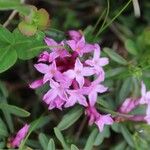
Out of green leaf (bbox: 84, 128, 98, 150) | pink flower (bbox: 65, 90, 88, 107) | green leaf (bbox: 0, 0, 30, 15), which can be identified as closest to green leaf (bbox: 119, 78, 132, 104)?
green leaf (bbox: 84, 128, 98, 150)

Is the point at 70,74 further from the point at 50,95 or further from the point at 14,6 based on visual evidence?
the point at 14,6

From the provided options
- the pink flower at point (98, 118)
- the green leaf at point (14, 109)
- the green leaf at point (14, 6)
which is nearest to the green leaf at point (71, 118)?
the pink flower at point (98, 118)

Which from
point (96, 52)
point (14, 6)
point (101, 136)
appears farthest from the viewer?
point (101, 136)

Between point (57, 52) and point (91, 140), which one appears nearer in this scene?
point (57, 52)

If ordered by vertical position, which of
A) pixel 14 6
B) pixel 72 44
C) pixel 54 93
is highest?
pixel 14 6

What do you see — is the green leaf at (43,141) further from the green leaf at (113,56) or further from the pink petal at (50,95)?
the green leaf at (113,56)

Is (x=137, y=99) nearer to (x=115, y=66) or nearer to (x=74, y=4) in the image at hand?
(x=115, y=66)

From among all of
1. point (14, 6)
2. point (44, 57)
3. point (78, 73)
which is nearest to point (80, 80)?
point (78, 73)

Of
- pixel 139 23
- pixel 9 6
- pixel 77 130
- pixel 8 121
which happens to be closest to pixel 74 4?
pixel 139 23
